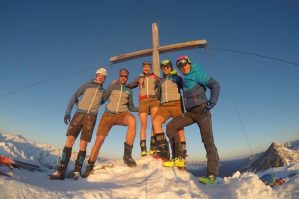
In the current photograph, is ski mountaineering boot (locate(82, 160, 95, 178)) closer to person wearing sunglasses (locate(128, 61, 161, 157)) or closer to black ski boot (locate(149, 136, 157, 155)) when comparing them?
person wearing sunglasses (locate(128, 61, 161, 157))

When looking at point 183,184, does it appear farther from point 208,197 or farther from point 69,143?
point 69,143

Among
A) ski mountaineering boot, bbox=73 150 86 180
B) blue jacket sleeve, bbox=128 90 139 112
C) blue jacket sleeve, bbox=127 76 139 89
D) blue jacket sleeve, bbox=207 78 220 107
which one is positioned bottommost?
ski mountaineering boot, bbox=73 150 86 180

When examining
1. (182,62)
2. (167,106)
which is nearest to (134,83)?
(167,106)

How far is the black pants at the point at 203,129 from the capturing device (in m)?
5.43

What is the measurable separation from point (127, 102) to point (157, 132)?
1.53 m

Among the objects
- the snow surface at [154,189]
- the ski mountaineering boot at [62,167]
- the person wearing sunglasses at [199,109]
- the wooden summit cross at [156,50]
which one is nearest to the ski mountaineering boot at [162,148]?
the person wearing sunglasses at [199,109]

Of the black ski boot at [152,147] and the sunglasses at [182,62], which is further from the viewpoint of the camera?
the black ski boot at [152,147]

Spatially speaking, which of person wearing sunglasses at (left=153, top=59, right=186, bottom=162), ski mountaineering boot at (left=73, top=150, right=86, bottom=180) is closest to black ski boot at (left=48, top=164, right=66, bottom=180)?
ski mountaineering boot at (left=73, top=150, right=86, bottom=180)

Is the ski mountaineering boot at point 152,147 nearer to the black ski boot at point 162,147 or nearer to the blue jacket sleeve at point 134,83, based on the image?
the black ski boot at point 162,147

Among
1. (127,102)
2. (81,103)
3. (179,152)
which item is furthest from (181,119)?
(81,103)

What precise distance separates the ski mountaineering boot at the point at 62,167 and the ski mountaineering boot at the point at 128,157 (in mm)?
1652

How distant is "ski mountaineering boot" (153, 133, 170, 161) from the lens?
702 cm

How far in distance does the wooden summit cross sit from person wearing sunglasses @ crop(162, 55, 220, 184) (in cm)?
330

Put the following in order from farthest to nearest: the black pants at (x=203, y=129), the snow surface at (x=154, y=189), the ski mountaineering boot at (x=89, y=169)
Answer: the ski mountaineering boot at (x=89, y=169)
the black pants at (x=203, y=129)
the snow surface at (x=154, y=189)
